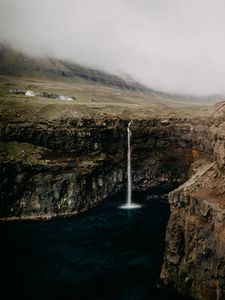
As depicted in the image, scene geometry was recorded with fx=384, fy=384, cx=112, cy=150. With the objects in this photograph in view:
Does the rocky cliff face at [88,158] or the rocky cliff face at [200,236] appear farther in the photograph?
the rocky cliff face at [88,158]

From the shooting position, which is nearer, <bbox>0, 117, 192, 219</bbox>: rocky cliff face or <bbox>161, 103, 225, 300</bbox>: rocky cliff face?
<bbox>161, 103, 225, 300</bbox>: rocky cliff face

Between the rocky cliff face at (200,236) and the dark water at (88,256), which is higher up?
the rocky cliff face at (200,236)

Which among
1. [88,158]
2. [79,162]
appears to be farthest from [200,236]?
[88,158]

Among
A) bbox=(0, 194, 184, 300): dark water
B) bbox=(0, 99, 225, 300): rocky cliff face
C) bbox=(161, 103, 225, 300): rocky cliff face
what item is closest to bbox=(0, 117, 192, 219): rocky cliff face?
bbox=(0, 99, 225, 300): rocky cliff face

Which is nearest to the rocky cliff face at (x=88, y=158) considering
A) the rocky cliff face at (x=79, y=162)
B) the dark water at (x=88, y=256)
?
the rocky cliff face at (x=79, y=162)

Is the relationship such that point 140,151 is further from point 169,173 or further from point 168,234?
point 168,234

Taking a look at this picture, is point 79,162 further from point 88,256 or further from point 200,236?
point 200,236

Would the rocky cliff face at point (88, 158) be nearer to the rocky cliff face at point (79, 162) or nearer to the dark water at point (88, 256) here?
the rocky cliff face at point (79, 162)

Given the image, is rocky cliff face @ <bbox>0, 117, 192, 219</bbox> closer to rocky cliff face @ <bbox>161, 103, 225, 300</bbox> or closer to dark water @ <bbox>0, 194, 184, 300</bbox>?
dark water @ <bbox>0, 194, 184, 300</bbox>

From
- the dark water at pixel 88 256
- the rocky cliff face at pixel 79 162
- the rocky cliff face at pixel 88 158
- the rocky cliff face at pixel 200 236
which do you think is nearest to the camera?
the rocky cliff face at pixel 200 236
